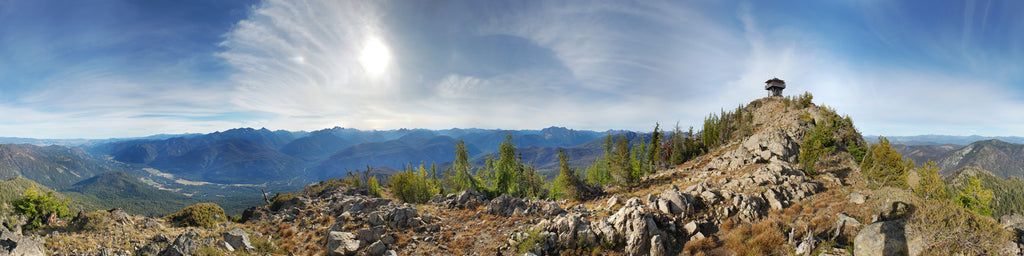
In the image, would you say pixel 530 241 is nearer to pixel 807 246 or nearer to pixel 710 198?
pixel 710 198

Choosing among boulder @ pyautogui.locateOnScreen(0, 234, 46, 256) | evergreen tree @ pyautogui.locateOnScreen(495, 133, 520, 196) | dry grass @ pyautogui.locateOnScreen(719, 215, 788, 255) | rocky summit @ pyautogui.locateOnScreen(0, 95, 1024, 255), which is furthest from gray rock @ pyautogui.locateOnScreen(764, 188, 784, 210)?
boulder @ pyautogui.locateOnScreen(0, 234, 46, 256)

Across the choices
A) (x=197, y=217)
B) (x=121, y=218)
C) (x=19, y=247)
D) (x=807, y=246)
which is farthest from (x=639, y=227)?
(x=197, y=217)

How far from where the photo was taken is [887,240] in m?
13.9

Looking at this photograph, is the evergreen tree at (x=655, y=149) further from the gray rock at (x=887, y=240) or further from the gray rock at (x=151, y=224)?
the gray rock at (x=151, y=224)

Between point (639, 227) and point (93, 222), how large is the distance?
124 ft

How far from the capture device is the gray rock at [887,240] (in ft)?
44.4

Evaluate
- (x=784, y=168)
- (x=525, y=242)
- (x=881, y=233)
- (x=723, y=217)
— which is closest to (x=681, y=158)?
(x=784, y=168)

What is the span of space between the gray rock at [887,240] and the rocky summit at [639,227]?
0.14 feet

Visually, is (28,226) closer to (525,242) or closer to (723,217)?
(525,242)

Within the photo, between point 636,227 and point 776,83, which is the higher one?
point 776,83

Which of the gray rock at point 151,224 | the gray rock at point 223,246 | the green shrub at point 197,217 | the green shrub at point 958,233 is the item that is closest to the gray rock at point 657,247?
the green shrub at point 958,233

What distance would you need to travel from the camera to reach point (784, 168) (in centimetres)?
2739

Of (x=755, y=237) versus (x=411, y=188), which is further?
(x=411, y=188)

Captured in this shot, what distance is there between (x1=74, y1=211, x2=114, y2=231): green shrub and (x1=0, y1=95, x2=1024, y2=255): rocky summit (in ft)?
0.32
